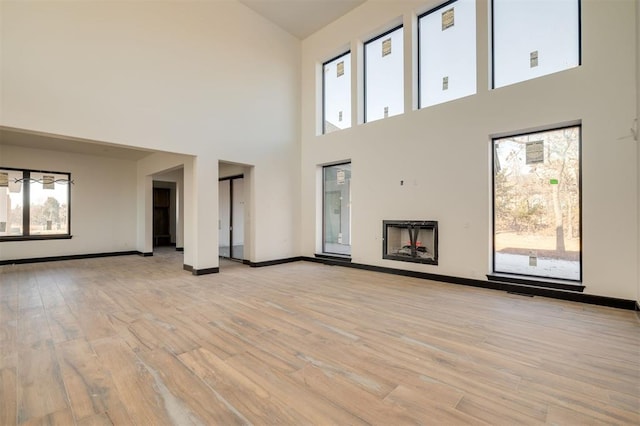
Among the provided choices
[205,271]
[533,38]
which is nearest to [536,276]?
[533,38]

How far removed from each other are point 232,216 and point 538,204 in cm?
640

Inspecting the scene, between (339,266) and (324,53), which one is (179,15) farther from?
(339,266)

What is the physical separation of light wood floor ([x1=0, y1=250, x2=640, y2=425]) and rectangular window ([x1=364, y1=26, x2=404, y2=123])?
12.4ft

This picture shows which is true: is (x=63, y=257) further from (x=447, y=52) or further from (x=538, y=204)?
(x=538, y=204)

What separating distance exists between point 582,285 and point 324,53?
6640mm

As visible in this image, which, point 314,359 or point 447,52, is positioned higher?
point 447,52

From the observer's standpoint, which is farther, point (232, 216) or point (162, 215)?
point (162, 215)

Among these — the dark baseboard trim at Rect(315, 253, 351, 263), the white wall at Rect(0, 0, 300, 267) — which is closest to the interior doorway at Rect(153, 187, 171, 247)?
the white wall at Rect(0, 0, 300, 267)

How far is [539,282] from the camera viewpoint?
412 centimetres

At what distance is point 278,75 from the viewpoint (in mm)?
7047

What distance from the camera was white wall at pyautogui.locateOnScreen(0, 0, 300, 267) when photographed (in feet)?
13.0

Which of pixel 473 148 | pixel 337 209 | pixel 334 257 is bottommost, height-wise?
pixel 334 257

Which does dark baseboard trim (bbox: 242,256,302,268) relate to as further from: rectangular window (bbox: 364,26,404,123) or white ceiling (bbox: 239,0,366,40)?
white ceiling (bbox: 239,0,366,40)

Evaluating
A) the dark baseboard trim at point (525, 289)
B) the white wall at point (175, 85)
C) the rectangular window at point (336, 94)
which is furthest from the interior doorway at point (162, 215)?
the dark baseboard trim at point (525, 289)
